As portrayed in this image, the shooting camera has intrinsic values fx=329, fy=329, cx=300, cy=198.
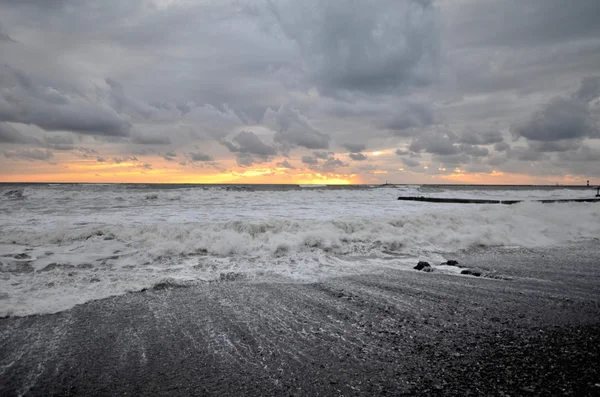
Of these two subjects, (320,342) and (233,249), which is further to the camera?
(233,249)

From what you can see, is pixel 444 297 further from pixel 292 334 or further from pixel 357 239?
pixel 357 239

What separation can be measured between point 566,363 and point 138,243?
8.76 metres

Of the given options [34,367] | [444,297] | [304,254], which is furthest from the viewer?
[304,254]

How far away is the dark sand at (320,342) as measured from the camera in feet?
8.20

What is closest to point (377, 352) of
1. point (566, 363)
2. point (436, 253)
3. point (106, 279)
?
point (566, 363)

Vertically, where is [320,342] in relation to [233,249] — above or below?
above

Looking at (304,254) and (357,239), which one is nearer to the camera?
(304,254)

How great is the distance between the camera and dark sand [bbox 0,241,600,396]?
2.50 meters

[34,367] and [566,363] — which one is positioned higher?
[566,363]

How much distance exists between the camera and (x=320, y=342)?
3.24 m

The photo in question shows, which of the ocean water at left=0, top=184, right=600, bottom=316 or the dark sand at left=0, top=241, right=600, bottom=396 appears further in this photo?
the ocean water at left=0, top=184, right=600, bottom=316

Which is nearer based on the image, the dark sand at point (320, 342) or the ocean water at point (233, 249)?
the dark sand at point (320, 342)

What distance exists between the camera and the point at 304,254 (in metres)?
8.09

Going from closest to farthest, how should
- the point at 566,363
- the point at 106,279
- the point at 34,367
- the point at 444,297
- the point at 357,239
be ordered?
1. the point at 566,363
2. the point at 34,367
3. the point at 444,297
4. the point at 106,279
5. the point at 357,239
